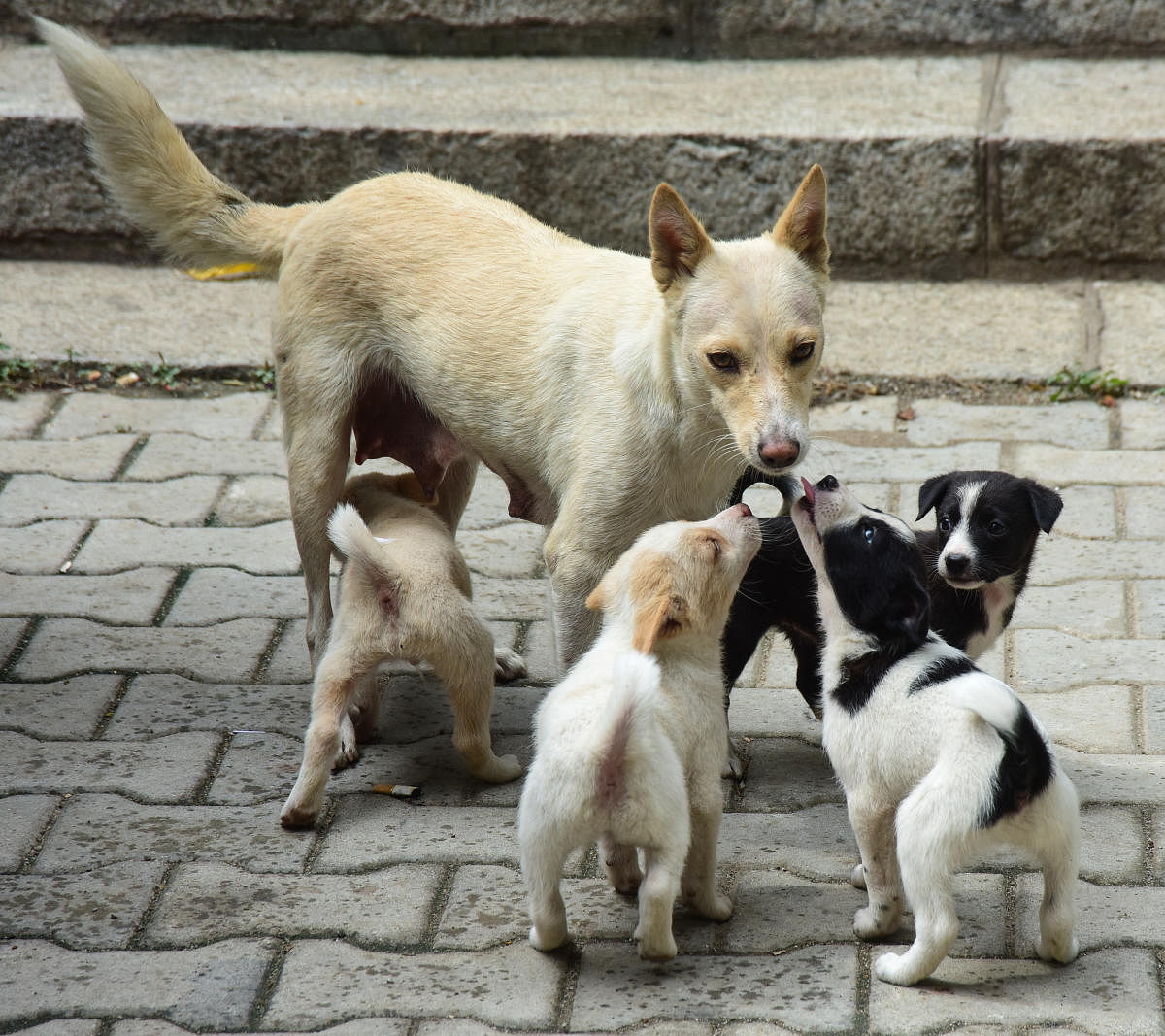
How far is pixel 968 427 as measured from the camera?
5.87 meters

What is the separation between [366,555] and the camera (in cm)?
379

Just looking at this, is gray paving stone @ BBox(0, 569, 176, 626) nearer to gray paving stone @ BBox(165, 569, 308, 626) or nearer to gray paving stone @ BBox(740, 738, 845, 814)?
gray paving stone @ BBox(165, 569, 308, 626)

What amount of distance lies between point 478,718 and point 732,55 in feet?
17.7

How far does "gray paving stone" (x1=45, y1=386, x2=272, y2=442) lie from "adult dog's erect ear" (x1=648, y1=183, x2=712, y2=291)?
272 cm

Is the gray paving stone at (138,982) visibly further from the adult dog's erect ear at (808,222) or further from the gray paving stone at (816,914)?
the adult dog's erect ear at (808,222)

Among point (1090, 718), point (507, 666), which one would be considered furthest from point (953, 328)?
point (507, 666)

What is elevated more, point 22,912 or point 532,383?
point 532,383

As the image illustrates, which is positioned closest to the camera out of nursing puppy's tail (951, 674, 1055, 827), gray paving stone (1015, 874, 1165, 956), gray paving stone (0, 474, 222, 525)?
nursing puppy's tail (951, 674, 1055, 827)

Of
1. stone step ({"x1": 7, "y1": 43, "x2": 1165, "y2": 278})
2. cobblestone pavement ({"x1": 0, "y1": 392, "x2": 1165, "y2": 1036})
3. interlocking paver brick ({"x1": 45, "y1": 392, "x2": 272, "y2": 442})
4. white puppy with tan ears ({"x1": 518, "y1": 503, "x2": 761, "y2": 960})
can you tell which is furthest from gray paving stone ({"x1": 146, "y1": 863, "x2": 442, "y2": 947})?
stone step ({"x1": 7, "y1": 43, "x2": 1165, "y2": 278})

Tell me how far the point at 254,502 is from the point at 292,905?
236cm

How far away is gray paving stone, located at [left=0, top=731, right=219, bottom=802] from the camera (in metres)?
3.92

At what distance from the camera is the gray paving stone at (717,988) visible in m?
3.05

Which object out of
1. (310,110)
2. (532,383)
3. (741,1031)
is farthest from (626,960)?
(310,110)

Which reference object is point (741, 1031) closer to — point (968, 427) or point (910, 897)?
point (910, 897)
